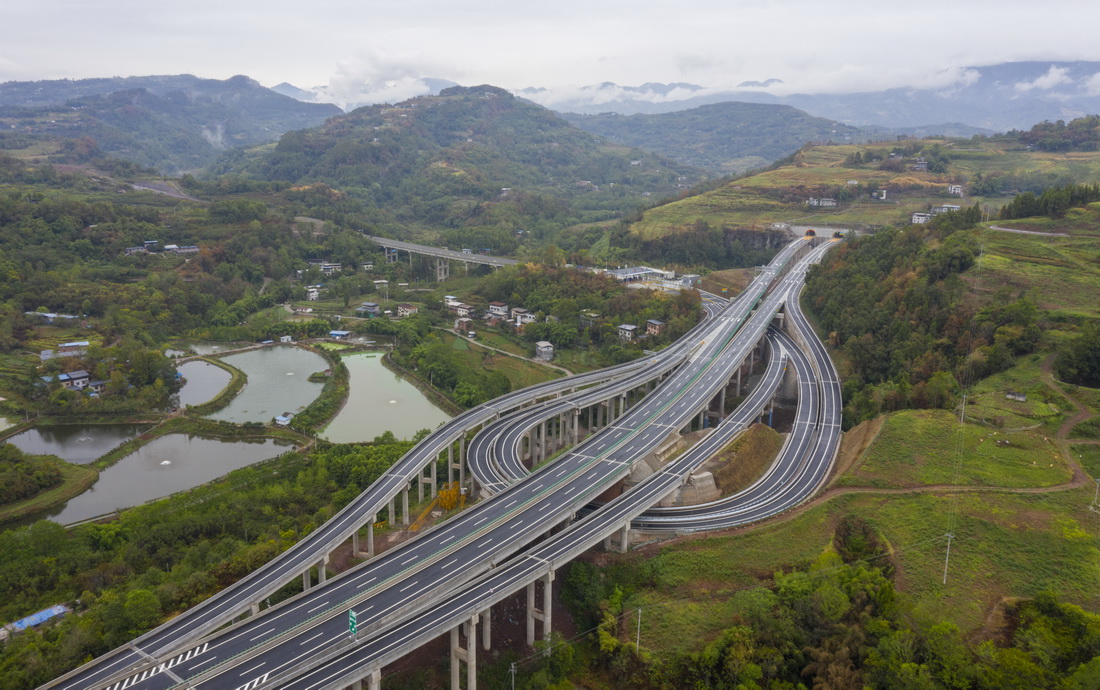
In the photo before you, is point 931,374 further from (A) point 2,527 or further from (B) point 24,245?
(B) point 24,245

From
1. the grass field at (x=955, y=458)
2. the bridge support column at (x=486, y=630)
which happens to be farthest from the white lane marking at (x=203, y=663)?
the grass field at (x=955, y=458)

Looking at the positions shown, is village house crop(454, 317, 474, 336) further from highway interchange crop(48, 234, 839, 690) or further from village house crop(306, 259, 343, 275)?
village house crop(306, 259, 343, 275)

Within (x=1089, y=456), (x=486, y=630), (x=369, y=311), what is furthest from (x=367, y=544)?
(x=369, y=311)

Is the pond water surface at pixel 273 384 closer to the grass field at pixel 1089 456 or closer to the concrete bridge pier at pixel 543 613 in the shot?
the concrete bridge pier at pixel 543 613

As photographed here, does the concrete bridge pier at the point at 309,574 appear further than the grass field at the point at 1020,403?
No

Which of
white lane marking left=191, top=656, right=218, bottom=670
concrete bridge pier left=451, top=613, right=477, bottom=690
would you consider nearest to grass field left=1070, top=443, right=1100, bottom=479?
concrete bridge pier left=451, top=613, right=477, bottom=690

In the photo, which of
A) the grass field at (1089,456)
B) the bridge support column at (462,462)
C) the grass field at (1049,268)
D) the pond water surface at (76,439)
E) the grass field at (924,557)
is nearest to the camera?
the grass field at (924,557)
